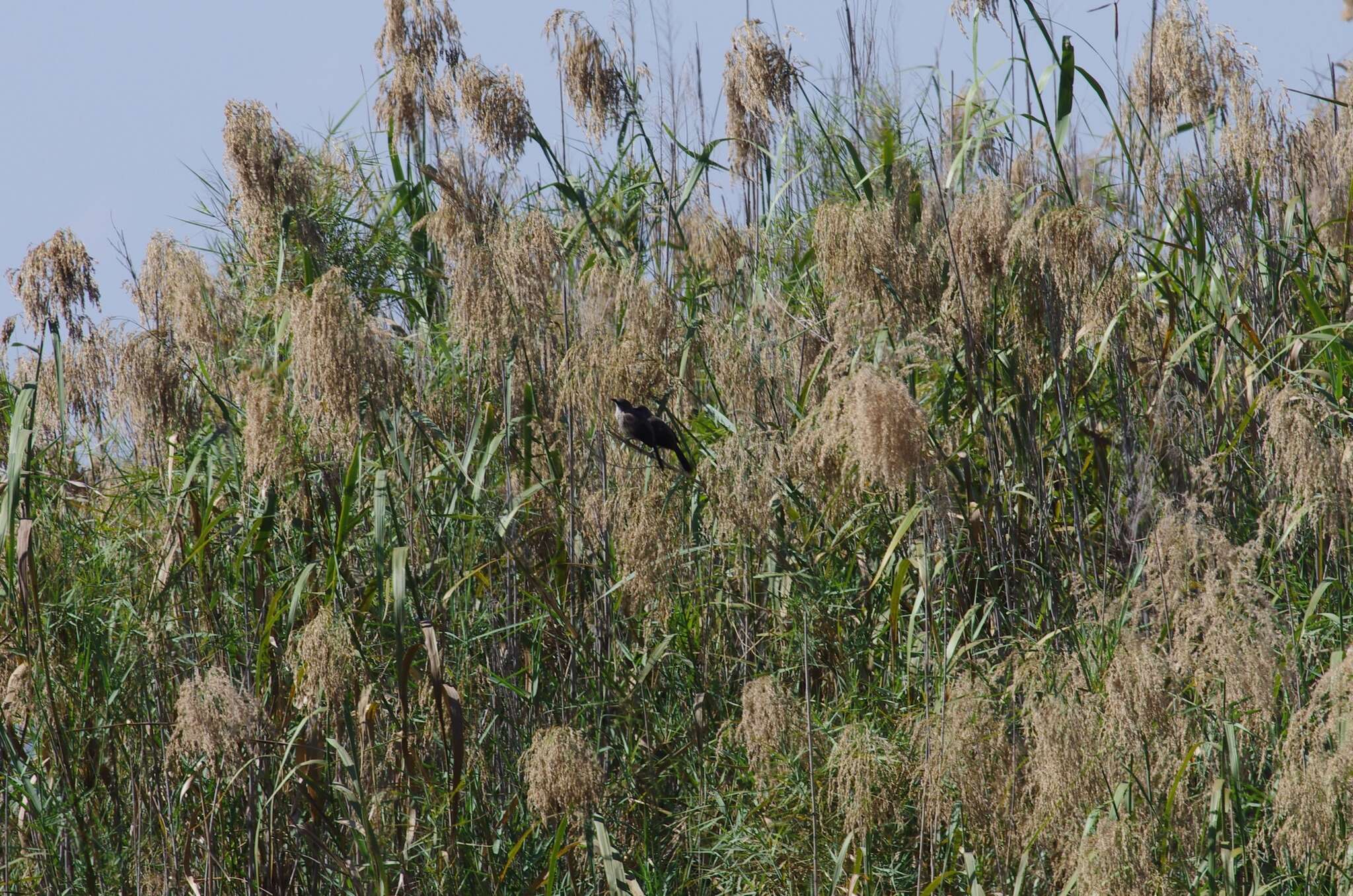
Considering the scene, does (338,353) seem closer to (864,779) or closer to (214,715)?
(214,715)

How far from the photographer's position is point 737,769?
11.9 ft

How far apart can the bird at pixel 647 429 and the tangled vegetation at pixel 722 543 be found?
8 centimetres

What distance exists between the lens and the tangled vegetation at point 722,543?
9.43ft

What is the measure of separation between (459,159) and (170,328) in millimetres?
942

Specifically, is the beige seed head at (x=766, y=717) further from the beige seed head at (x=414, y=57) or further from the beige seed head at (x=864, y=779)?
the beige seed head at (x=414, y=57)

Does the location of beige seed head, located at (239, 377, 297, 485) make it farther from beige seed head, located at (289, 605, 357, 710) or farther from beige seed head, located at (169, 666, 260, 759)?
beige seed head, located at (169, 666, 260, 759)

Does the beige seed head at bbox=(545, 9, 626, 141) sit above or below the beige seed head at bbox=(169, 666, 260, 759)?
above

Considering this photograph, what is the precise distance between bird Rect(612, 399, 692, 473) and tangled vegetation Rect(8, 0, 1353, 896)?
0.25 feet

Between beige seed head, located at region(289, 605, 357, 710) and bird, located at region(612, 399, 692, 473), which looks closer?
beige seed head, located at region(289, 605, 357, 710)

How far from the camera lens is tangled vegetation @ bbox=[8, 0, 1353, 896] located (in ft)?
9.43

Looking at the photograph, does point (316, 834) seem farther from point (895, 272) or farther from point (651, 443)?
point (895, 272)

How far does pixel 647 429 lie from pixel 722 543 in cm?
34

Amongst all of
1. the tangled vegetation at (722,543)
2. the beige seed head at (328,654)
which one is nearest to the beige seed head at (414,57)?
the tangled vegetation at (722,543)

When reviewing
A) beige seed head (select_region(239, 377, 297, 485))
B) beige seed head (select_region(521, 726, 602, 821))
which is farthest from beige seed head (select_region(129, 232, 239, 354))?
beige seed head (select_region(521, 726, 602, 821))
